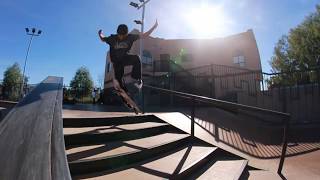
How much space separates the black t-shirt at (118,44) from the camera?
19.6 ft

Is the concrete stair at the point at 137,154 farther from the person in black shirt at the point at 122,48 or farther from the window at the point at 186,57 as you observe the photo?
the window at the point at 186,57

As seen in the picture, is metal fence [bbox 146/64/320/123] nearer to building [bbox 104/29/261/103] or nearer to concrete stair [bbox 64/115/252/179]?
concrete stair [bbox 64/115/252/179]

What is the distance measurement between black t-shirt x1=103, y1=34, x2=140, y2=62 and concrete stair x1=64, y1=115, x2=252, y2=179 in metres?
1.63

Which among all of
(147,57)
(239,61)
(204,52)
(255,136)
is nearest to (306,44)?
(239,61)

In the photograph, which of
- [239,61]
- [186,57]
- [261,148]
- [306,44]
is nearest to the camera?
[261,148]

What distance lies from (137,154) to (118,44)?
3162 mm

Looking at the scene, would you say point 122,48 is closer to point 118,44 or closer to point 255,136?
point 118,44

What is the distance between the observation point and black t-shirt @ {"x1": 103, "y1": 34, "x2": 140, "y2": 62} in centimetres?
597

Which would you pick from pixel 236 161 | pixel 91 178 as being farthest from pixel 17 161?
pixel 236 161

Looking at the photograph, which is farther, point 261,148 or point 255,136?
point 255,136

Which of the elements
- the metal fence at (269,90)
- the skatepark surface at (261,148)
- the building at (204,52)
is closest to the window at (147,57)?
the building at (204,52)

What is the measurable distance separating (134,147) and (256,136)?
18.1ft

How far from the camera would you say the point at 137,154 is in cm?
362

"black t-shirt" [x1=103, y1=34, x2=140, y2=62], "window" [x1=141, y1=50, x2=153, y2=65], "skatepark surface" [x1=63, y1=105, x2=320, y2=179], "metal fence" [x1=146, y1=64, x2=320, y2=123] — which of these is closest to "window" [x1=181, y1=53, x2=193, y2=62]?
"window" [x1=141, y1=50, x2=153, y2=65]
